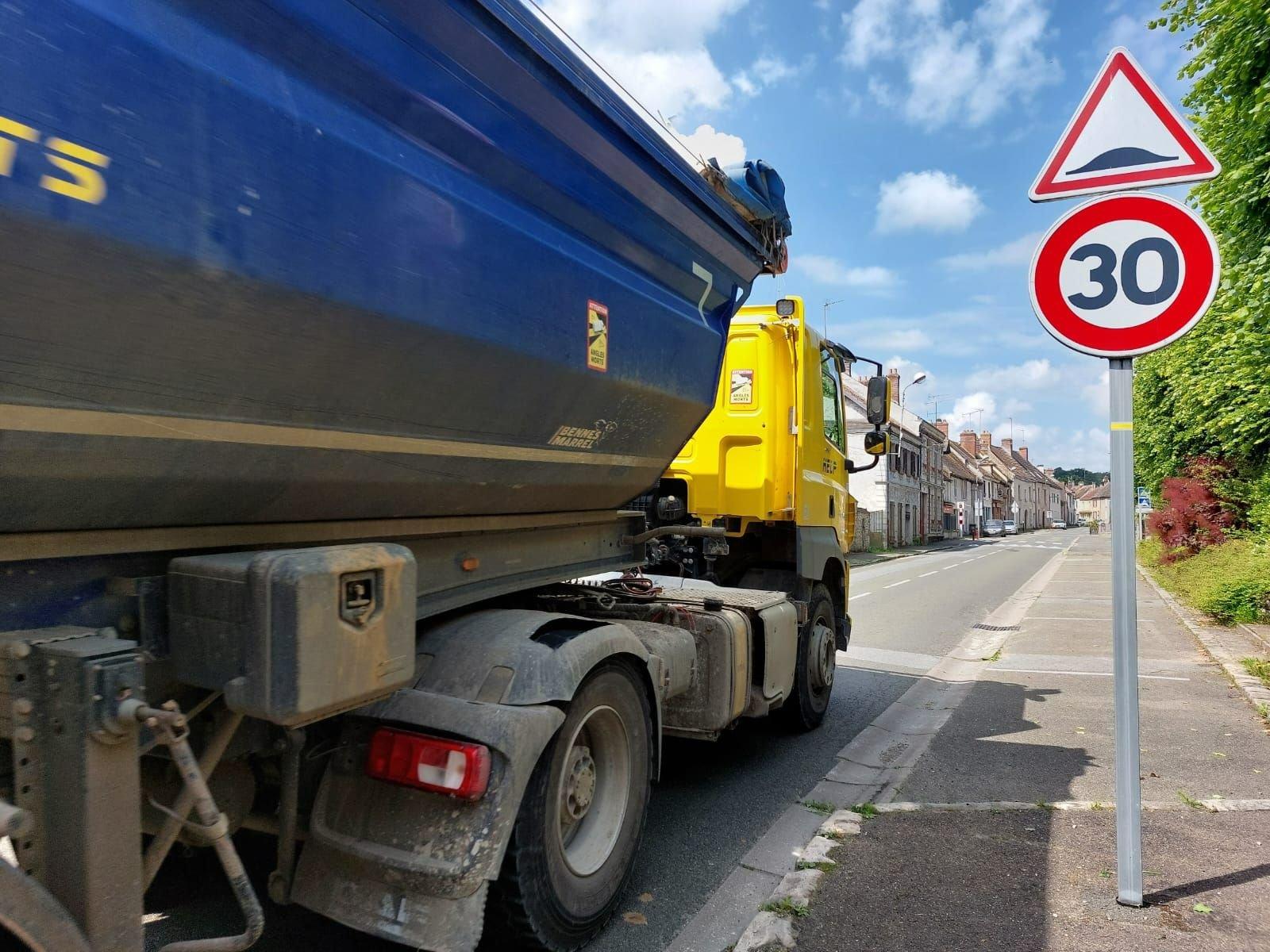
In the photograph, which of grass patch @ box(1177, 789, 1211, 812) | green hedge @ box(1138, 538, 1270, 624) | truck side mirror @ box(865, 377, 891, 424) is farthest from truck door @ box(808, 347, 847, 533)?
green hedge @ box(1138, 538, 1270, 624)

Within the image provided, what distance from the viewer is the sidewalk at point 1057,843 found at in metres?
2.95

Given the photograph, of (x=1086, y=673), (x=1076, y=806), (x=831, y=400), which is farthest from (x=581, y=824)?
(x=1086, y=673)

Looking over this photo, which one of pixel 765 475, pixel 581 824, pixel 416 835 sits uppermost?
pixel 765 475

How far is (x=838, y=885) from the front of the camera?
329cm

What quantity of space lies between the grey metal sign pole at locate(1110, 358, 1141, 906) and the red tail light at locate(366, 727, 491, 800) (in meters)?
2.31

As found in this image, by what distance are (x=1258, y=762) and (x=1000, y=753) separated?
1.39 meters

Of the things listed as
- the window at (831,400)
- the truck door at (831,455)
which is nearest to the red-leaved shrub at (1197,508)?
the truck door at (831,455)

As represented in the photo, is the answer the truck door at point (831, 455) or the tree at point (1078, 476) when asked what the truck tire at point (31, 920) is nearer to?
the truck door at point (831, 455)

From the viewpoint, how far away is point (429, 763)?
2344mm

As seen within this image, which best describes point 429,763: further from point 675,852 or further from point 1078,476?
point 1078,476

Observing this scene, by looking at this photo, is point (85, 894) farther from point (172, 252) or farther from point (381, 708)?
point (172, 252)

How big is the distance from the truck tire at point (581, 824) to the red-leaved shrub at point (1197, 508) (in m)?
17.9

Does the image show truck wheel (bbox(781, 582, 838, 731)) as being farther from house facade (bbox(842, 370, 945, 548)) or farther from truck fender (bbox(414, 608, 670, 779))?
house facade (bbox(842, 370, 945, 548))

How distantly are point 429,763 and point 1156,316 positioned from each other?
2.98 metres
